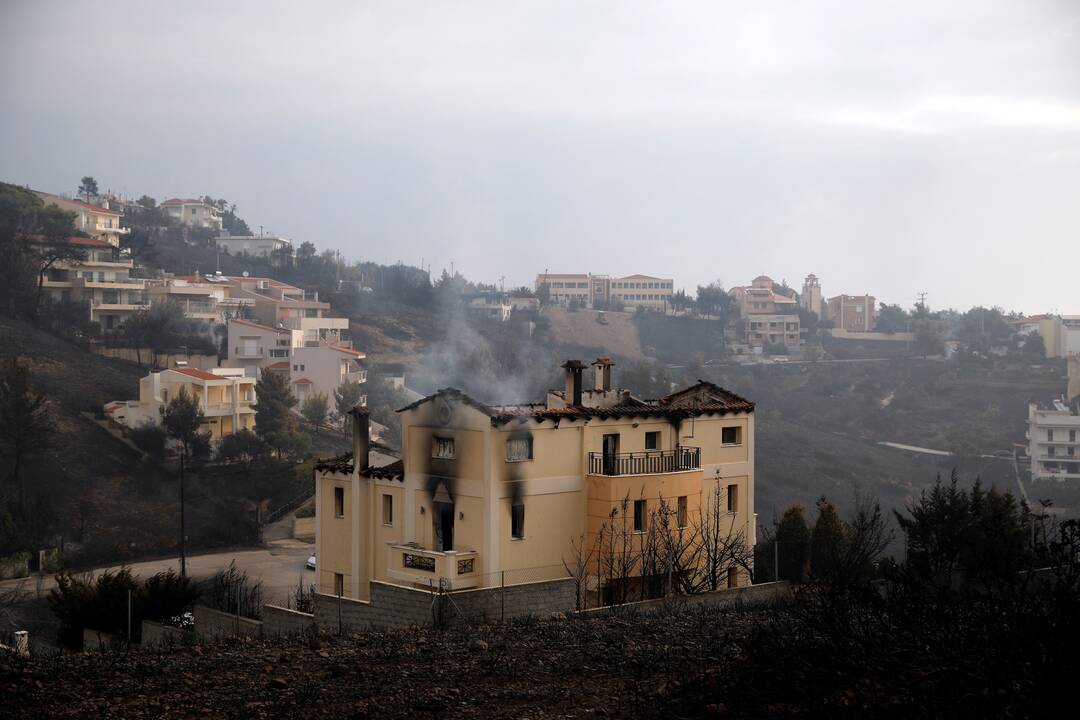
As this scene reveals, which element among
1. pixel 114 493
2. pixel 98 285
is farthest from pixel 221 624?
pixel 98 285

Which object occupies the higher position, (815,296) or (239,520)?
(815,296)

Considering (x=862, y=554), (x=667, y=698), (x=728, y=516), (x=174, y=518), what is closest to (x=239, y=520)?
(x=174, y=518)

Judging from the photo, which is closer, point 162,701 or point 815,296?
point 162,701

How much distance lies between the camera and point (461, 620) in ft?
45.1

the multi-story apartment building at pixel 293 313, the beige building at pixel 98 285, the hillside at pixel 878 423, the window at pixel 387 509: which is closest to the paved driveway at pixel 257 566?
the window at pixel 387 509

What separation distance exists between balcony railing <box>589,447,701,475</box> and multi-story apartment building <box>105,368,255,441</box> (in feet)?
79.8

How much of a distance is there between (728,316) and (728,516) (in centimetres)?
7796

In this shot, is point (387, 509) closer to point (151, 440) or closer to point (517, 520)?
point (517, 520)

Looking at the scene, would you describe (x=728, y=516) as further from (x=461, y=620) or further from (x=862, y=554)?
(x=461, y=620)

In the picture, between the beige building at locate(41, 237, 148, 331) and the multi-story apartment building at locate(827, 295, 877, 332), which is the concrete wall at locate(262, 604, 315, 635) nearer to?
the beige building at locate(41, 237, 148, 331)

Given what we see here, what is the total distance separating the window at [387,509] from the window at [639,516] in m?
3.75

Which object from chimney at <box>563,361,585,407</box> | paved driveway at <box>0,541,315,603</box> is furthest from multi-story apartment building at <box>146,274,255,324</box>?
chimney at <box>563,361,585,407</box>

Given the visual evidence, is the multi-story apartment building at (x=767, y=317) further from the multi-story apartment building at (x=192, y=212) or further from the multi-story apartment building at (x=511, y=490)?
the multi-story apartment building at (x=511, y=490)

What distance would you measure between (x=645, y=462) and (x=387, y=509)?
4.10 metres
